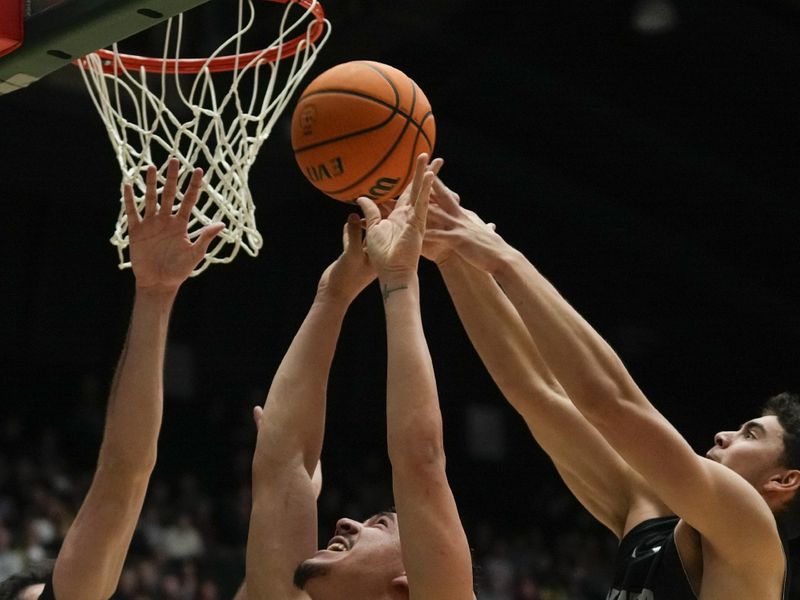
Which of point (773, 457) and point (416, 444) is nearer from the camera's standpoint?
point (416, 444)

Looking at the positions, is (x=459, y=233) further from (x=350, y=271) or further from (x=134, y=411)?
(x=134, y=411)

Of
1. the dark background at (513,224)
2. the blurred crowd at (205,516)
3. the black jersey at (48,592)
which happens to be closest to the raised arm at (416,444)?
the black jersey at (48,592)

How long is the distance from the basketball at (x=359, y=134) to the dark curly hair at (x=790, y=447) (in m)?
1.14

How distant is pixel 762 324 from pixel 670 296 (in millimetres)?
919

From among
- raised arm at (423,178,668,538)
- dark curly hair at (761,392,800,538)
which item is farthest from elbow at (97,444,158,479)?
dark curly hair at (761,392,800,538)

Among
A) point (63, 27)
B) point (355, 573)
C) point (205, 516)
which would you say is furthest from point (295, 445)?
point (205, 516)

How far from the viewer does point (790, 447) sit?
10.3ft

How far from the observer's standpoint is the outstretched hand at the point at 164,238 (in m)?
2.90

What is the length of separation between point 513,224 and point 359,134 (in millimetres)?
8994

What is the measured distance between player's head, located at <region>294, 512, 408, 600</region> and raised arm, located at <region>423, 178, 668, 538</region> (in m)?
0.62

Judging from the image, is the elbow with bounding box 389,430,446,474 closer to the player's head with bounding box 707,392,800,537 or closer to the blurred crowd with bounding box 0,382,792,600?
the player's head with bounding box 707,392,800,537

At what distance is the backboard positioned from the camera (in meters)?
3.11

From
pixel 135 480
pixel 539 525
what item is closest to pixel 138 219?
pixel 135 480

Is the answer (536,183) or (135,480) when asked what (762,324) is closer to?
(536,183)
